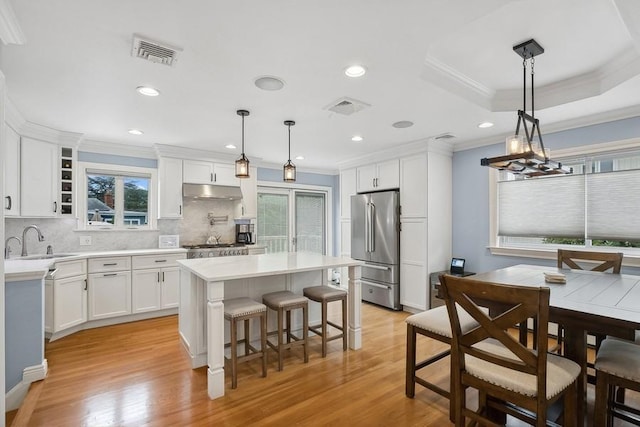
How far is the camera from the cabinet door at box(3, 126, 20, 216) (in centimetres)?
313

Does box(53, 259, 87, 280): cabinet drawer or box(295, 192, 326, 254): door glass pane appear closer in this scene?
box(53, 259, 87, 280): cabinet drawer

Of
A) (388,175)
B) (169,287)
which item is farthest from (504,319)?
(169,287)

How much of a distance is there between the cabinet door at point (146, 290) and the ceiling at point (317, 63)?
1.87 meters

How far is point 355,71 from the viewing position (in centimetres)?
232

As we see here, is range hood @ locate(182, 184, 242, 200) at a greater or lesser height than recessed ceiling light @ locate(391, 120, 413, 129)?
lesser

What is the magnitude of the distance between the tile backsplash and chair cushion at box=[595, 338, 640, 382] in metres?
4.87

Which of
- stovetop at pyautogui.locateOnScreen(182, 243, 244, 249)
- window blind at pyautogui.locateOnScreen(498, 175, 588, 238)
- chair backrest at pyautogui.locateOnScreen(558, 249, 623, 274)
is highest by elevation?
window blind at pyautogui.locateOnScreen(498, 175, 588, 238)

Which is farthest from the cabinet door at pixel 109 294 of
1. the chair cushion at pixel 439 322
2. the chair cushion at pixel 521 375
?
the chair cushion at pixel 521 375

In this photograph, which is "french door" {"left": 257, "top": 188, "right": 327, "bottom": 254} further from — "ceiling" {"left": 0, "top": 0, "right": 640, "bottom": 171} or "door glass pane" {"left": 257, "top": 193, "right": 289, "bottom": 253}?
"ceiling" {"left": 0, "top": 0, "right": 640, "bottom": 171}

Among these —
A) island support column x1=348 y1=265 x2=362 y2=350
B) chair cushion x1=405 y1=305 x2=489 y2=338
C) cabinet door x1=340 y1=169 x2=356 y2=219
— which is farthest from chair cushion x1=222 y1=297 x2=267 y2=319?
cabinet door x1=340 y1=169 x2=356 y2=219

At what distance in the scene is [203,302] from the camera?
9.57ft

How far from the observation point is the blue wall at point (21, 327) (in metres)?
2.37

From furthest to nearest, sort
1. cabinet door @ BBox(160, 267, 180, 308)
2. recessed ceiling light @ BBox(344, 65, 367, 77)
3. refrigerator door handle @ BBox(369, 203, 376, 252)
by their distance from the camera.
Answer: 1. refrigerator door handle @ BBox(369, 203, 376, 252)
2. cabinet door @ BBox(160, 267, 180, 308)
3. recessed ceiling light @ BBox(344, 65, 367, 77)

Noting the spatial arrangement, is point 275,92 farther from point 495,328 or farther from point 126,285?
point 126,285
